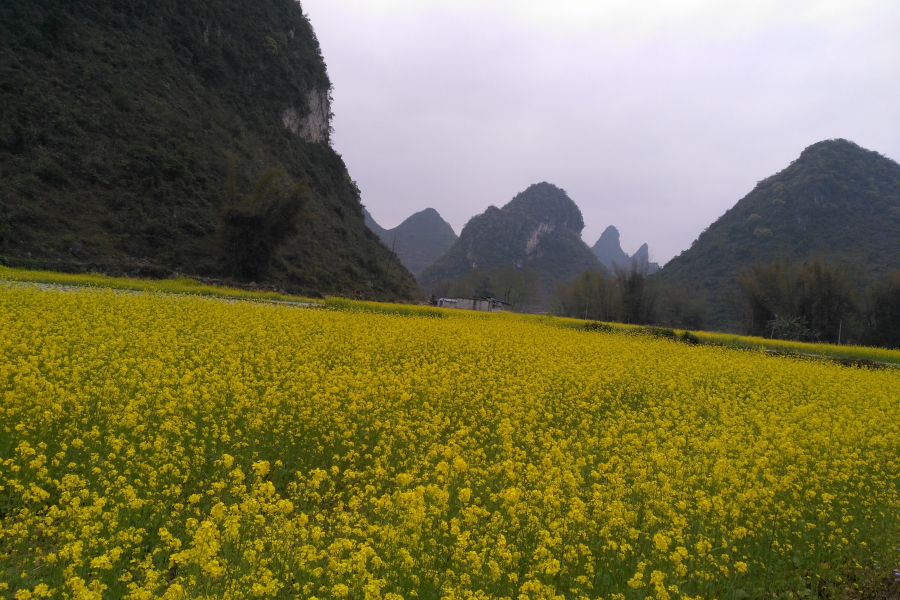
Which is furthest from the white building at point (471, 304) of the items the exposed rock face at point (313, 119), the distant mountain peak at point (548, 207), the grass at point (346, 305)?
the distant mountain peak at point (548, 207)

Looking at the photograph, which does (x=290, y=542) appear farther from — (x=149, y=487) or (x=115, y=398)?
(x=115, y=398)

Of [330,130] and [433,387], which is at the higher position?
[330,130]

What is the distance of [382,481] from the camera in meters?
4.74

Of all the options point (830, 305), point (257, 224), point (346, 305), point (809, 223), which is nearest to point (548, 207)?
point (809, 223)

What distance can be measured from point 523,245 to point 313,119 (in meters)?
76.4

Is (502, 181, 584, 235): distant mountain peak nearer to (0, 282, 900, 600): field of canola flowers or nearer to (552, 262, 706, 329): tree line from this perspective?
(552, 262, 706, 329): tree line

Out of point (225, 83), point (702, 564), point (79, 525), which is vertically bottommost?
point (702, 564)

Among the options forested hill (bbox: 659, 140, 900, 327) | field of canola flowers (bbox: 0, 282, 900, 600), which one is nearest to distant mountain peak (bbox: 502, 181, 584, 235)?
forested hill (bbox: 659, 140, 900, 327)

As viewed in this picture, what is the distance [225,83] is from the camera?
4159cm

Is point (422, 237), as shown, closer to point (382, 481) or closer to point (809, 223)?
point (809, 223)

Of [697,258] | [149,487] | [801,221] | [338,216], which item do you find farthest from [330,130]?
[149,487]

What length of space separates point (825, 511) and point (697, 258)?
62.5 meters

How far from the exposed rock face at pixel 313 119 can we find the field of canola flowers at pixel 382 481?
1642 inches

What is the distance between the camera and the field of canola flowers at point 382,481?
3039mm
